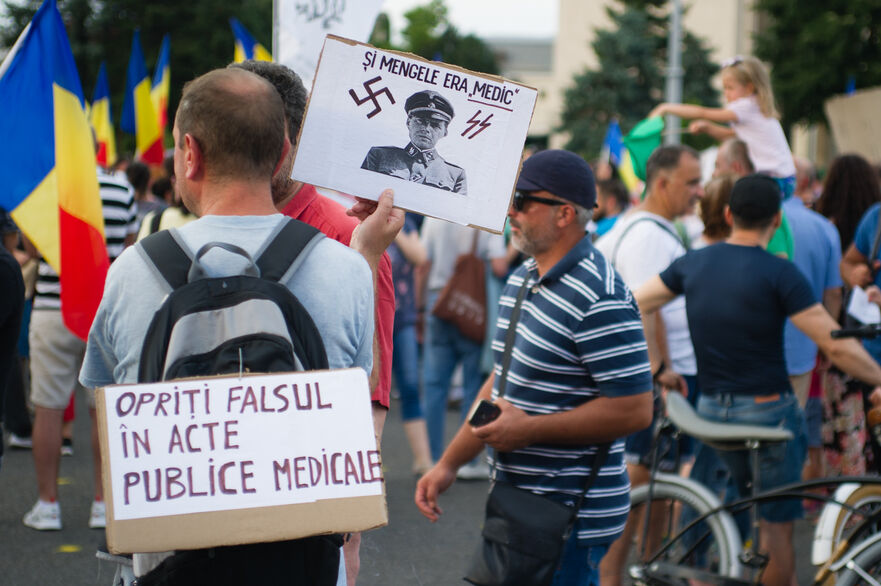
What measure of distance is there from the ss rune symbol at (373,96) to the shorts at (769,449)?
2372mm

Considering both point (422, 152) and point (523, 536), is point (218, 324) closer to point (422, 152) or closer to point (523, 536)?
point (422, 152)

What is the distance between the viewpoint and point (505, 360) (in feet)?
11.0

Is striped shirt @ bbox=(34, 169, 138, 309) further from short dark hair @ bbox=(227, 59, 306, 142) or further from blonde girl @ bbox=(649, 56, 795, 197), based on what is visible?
short dark hair @ bbox=(227, 59, 306, 142)

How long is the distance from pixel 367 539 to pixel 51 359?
200 centimetres

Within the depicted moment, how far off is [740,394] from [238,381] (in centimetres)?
291

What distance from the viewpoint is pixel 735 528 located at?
13.6 feet

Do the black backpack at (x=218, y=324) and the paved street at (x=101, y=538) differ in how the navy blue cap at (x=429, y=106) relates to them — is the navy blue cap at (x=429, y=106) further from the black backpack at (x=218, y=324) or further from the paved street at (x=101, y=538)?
the paved street at (x=101, y=538)

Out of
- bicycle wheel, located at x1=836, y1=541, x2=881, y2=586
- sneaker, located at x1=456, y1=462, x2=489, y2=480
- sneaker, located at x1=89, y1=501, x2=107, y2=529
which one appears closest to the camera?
bicycle wheel, located at x1=836, y1=541, x2=881, y2=586

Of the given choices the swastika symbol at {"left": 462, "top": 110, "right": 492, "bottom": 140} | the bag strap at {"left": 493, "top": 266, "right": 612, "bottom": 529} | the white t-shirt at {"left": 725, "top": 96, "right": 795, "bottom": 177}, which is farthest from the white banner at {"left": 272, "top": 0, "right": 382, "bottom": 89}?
the white t-shirt at {"left": 725, "top": 96, "right": 795, "bottom": 177}

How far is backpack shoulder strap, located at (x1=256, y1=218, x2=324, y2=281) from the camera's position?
2.00 m

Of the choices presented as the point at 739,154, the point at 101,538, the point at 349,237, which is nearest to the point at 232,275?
the point at 349,237

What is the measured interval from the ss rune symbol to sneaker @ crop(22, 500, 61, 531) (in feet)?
13.9

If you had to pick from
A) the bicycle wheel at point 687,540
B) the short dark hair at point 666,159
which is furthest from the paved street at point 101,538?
the short dark hair at point 666,159

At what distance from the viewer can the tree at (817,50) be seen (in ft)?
120
